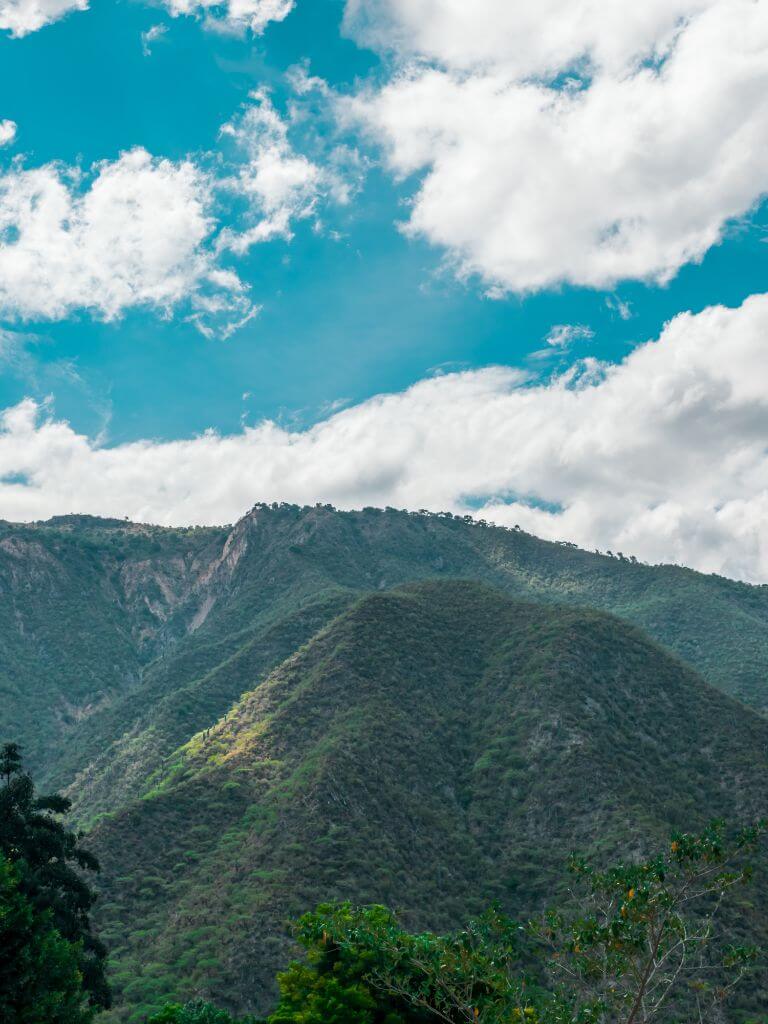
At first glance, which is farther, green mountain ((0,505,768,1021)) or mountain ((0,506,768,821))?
mountain ((0,506,768,821))

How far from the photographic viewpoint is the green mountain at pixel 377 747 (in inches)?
1939

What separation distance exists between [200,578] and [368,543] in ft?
140

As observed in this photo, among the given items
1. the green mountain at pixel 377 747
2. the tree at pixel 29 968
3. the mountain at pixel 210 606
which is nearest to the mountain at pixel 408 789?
the green mountain at pixel 377 747

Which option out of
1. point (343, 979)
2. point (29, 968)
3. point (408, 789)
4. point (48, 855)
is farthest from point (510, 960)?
point (408, 789)

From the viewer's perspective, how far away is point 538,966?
4516cm

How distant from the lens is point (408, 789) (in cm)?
6178

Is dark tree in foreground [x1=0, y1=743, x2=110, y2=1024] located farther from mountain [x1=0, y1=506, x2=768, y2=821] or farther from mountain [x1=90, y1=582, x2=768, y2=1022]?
mountain [x1=0, y1=506, x2=768, y2=821]

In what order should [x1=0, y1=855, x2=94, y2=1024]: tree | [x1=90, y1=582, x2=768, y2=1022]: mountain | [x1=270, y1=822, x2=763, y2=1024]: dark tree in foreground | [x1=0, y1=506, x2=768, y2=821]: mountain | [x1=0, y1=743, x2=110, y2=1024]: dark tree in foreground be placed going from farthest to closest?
[x1=0, y1=506, x2=768, y2=821]: mountain < [x1=90, y1=582, x2=768, y2=1022]: mountain < [x1=0, y1=743, x2=110, y2=1024]: dark tree in foreground < [x1=0, y1=855, x2=94, y2=1024]: tree < [x1=270, y1=822, x2=763, y2=1024]: dark tree in foreground

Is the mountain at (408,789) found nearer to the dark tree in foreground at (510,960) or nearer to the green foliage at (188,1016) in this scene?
the green foliage at (188,1016)

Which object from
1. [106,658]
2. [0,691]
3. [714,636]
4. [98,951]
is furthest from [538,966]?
[106,658]

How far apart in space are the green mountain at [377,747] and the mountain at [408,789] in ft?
0.65

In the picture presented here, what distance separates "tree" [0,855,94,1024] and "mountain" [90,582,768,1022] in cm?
1829

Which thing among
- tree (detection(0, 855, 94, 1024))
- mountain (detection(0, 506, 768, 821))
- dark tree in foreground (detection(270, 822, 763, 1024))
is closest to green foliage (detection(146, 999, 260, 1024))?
tree (detection(0, 855, 94, 1024))

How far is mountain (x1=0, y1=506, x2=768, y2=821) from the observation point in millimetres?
96688
